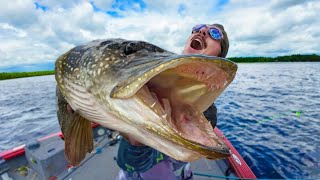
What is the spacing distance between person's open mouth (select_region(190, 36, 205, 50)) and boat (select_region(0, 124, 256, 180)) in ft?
6.71

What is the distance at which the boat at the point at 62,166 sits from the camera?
425cm

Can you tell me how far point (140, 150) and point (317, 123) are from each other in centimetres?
978

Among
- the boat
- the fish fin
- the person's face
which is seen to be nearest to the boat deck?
the boat

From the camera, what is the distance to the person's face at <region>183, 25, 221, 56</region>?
3.53 meters

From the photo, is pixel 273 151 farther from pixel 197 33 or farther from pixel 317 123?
pixel 197 33

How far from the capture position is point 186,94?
65.0 inches

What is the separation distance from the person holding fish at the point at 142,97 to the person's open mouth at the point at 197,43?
72.8 inches

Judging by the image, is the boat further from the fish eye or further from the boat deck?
the fish eye

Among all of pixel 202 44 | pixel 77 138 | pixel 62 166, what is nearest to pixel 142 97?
pixel 77 138

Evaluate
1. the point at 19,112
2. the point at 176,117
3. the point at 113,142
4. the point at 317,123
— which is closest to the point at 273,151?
the point at 317,123

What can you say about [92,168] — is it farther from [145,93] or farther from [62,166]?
[145,93]

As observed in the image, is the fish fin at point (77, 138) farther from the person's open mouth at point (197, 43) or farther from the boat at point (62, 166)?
the person's open mouth at point (197, 43)

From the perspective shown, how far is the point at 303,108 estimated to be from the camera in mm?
12242

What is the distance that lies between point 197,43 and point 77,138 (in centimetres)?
229
